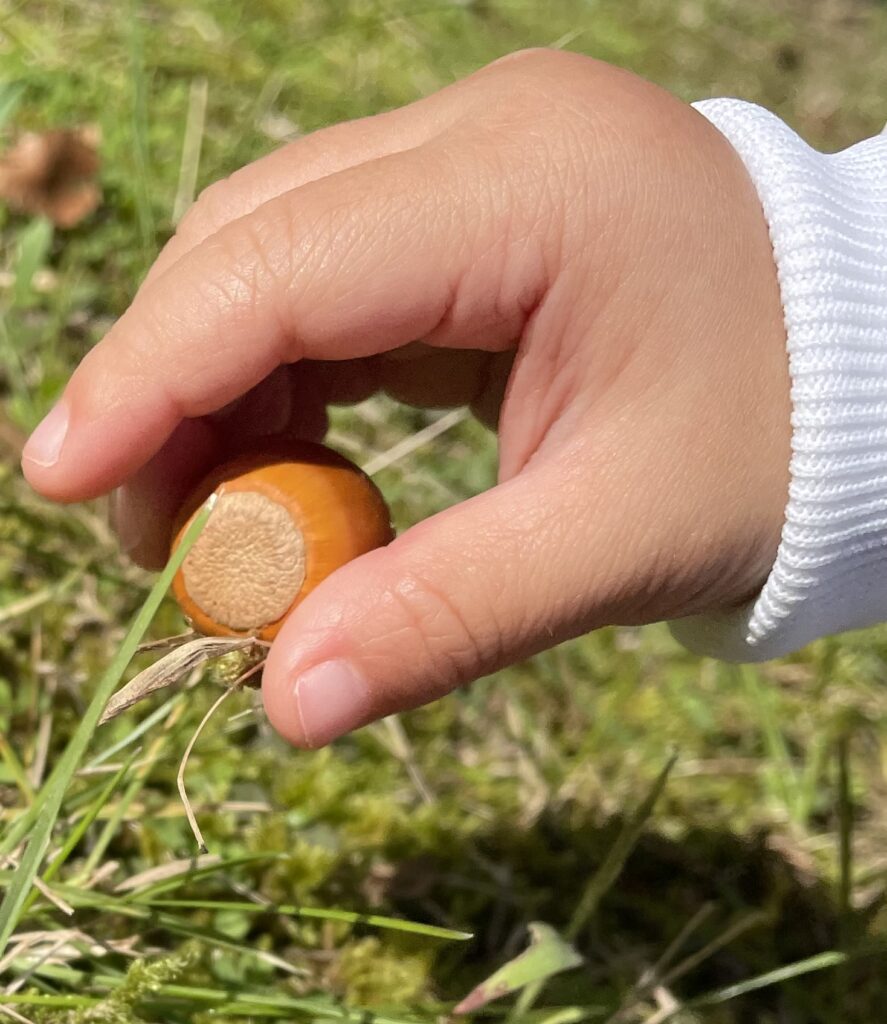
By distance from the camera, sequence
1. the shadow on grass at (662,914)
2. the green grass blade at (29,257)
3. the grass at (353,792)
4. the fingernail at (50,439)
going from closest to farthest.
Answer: the fingernail at (50,439) < the grass at (353,792) < the shadow on grass at (662,914) < the green grass blade at (29,257)

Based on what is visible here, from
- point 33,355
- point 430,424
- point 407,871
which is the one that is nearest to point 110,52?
point 33,355

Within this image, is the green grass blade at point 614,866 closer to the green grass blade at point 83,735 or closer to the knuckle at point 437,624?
the knuckle at point 437,624

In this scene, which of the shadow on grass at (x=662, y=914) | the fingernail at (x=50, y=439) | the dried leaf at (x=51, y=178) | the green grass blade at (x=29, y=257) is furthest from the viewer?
the dried leaf at (x=51, y=178)

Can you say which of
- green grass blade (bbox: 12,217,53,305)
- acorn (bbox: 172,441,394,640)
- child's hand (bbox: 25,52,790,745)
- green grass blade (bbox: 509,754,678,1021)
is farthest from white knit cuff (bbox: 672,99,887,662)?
green grass blade (bbox: 12,217,53,305)

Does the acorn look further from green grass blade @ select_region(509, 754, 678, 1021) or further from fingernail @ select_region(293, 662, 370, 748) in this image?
green grass blade @ select_region(509, 754, 678, 1021)

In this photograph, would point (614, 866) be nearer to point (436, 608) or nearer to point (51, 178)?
point (436, 608)

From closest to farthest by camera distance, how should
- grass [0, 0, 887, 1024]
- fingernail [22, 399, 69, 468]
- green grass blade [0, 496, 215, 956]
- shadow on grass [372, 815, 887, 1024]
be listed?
green grass blade [0, 496, 215, 956] → fingernail [22, 399, 69, 468] → grass [0, 0, 887, 1024] → shadow on grass [372, 815, 887, 1024]

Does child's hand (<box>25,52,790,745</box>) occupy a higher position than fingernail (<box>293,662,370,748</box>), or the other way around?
child's hand (<box>25,52,790,745</box>)

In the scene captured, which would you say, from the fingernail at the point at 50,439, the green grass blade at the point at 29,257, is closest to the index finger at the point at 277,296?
A: the fingernail at the point at 50,439
